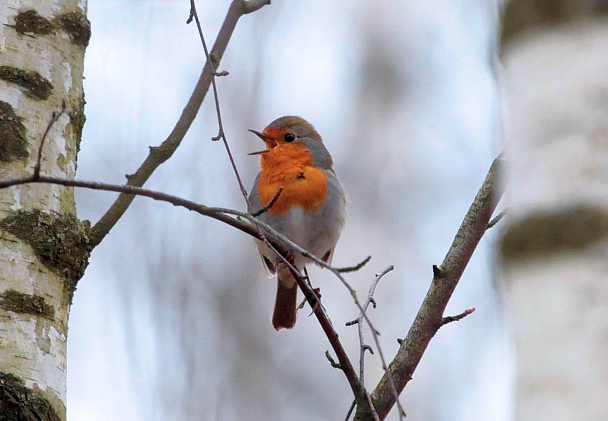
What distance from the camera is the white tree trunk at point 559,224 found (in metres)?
0.88

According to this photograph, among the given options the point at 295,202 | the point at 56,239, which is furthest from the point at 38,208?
the point at 295,202

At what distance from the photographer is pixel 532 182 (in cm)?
96

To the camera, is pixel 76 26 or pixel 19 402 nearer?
pixel 19 402

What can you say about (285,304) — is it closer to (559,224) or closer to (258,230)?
(258,230)

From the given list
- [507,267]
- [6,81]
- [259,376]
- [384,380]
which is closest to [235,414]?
[259,376]

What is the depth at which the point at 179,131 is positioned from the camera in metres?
2.74

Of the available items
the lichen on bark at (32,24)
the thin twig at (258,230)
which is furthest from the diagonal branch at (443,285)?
the lichen on bark at (32,24)

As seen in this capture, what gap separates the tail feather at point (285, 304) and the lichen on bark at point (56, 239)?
2.33 m

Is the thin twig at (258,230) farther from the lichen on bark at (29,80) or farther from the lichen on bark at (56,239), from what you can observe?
the lichen on bark at (29,80)

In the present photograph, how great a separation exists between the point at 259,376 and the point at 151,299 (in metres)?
1.73

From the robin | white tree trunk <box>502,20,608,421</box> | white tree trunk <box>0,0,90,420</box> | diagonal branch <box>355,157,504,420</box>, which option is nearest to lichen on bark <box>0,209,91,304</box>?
white tree trunk <box>0,0,90,420</box>

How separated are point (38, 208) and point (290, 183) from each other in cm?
213

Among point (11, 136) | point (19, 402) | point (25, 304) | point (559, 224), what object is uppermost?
point (11, 136)

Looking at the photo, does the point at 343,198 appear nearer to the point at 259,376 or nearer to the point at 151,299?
the point at 151,299
